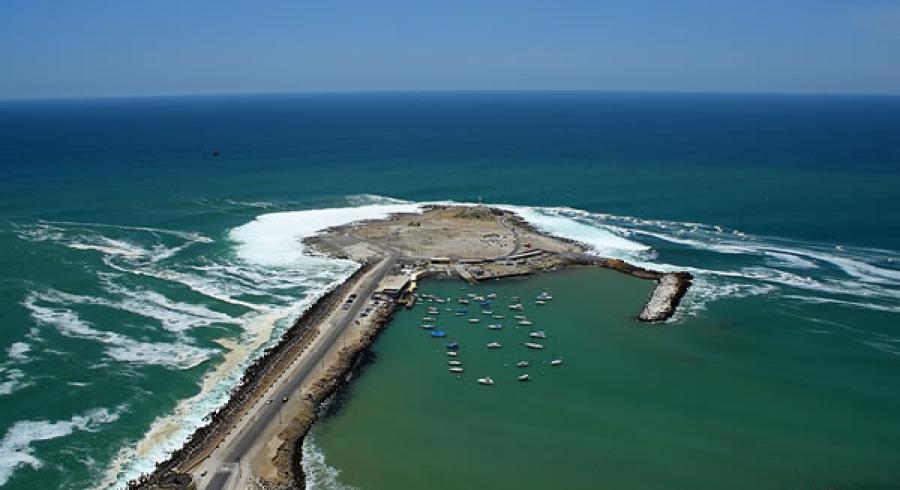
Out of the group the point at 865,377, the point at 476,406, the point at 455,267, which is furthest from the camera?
the point at 455,267

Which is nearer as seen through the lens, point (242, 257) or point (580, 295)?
point (580, 295)

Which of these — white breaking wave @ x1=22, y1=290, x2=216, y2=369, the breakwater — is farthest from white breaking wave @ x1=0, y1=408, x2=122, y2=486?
white breaking wave @ x1=22, y1=290, x2=216, y2=369

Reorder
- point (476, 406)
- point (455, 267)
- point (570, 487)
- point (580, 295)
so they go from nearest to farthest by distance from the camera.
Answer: point (570, 487)
point (476, 406)
point (580, 295)
point (455, 267)

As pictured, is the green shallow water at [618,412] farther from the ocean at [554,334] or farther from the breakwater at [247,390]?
the breakwater at [247,390]

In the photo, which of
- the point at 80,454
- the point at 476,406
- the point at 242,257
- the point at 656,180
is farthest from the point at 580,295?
the point at 656,180

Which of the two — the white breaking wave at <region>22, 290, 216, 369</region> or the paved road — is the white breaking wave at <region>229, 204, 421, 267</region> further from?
the white breaking wave at <region>22, 290, 216, 369</region>

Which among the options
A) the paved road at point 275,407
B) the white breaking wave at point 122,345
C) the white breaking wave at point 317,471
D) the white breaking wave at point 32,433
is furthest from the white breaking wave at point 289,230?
the white breaking wave at point 317,471

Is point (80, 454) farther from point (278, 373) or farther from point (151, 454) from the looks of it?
point (278, 373)

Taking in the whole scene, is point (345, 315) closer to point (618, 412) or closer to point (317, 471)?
point (317, 471)
